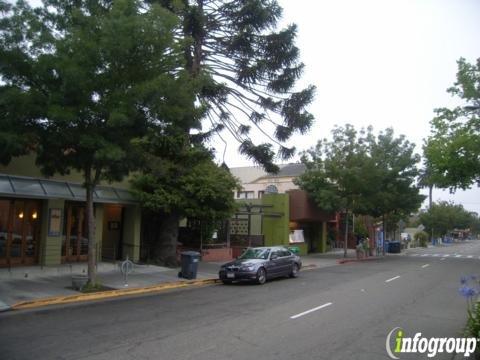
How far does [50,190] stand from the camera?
18.1 m

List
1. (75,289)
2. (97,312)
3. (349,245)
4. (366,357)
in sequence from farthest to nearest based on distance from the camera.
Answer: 1. (349,245)
2. (75,289)
3. (97,312)
4. (366,357)

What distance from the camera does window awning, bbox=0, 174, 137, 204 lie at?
16750mm

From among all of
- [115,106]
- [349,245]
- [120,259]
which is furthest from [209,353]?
[349,245]

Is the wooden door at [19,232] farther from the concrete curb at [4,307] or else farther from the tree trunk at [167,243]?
the concrete curb at [4,307]

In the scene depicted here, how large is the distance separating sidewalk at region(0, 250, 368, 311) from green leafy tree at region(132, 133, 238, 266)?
1.77 m

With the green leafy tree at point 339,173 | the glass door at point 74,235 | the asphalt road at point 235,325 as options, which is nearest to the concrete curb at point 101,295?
the asphalt road at point 235,325

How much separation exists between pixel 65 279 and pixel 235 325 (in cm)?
869

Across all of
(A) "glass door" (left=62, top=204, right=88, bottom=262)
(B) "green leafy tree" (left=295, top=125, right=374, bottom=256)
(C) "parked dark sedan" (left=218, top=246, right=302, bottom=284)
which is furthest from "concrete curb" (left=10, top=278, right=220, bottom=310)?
(B) "green leafy tree" (left=295, top=125, right=374, bottom=256)

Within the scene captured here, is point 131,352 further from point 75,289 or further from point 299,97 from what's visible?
point 299,97

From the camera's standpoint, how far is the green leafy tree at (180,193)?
20.7 m

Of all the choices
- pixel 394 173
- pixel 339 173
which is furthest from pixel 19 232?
pixel 394 173

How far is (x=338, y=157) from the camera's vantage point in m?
35.1

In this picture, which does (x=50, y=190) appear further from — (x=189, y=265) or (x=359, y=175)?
(x=359, y=175)

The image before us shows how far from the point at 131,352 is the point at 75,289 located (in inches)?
299
